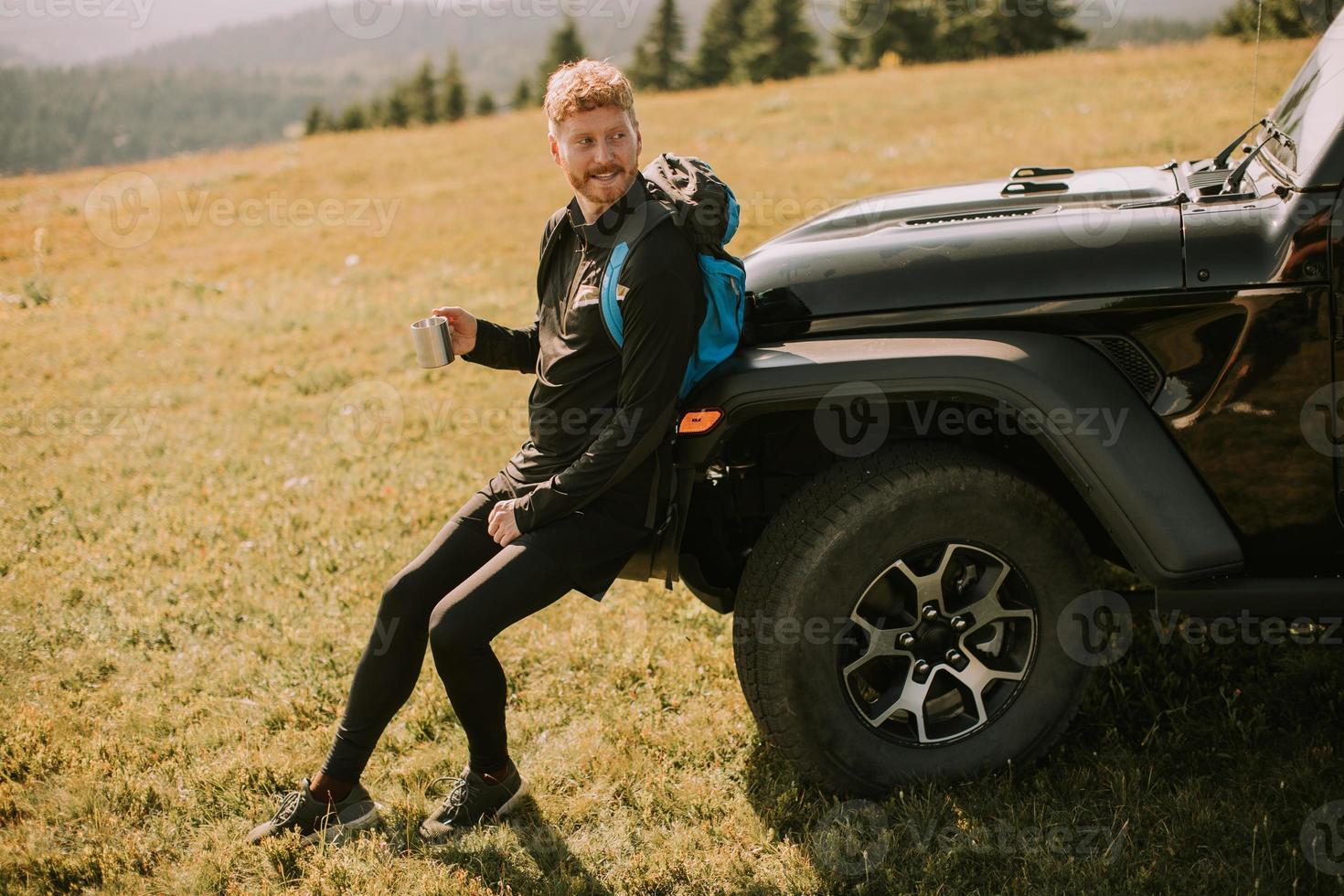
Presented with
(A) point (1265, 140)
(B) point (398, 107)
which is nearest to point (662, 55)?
(B) point (398, 107)

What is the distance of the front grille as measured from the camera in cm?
272

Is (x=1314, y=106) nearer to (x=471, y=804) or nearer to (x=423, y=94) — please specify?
(x=471, y=804)

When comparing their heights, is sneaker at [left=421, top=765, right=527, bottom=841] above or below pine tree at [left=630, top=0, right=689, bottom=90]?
below

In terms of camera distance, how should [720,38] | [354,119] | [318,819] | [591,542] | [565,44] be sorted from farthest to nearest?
1. [354,119]
2. [565,44]
3. [720,38]
4. [318,819]
5. [591,542]

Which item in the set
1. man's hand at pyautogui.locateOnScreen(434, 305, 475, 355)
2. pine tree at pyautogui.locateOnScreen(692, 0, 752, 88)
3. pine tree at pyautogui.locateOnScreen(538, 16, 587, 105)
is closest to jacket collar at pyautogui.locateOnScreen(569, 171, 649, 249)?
man's hand at pyautogui.locateOnScreen(434, 305, 475, 355)

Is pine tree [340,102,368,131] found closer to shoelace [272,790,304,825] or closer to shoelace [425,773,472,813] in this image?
shoelace [272,790,304,825]

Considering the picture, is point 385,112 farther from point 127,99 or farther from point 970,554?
point 970,554

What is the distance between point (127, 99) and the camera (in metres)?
85.2

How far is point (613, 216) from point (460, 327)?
81 centimetres

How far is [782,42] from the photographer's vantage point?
43.7 meters

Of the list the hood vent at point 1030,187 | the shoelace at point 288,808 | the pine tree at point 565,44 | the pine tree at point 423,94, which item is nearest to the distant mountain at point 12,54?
the pine tree at point 423,94

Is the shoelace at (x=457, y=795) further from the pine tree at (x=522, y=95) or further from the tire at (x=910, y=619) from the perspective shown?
the pine tree at (x=522, y=95)

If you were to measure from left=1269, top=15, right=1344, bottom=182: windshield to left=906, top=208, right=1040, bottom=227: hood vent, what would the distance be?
0.74m

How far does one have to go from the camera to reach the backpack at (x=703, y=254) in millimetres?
2744
